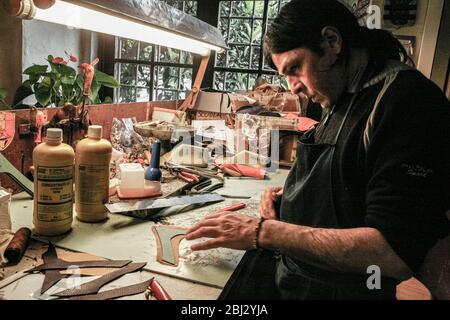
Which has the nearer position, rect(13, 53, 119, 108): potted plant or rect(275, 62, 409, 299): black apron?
rect(275, 62, 409, 299): black apron

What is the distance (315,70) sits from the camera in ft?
3.60

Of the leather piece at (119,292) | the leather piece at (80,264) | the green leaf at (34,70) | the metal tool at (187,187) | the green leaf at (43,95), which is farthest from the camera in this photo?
the green leaf at (34,70)

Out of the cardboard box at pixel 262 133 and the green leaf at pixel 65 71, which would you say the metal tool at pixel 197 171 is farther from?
the green leaf at pixel 65 71

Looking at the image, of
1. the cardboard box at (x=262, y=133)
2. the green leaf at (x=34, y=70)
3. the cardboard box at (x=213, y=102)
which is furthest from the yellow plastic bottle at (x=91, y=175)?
the green leaf at (x=34, y=70)

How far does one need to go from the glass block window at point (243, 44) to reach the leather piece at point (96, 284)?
309cm

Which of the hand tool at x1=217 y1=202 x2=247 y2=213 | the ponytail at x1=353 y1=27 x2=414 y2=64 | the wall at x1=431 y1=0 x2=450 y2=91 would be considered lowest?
the hand tool at x1=217 y1=202 x2=247 y2=213

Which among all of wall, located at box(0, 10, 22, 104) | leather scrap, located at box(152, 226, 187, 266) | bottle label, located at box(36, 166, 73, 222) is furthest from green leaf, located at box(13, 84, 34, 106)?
leather scrap, located at box(152, 226, 187, 266)

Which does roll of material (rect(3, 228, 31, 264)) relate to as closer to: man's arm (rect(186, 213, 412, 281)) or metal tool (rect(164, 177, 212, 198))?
man's arm (rect(186, 213, 412, 281))

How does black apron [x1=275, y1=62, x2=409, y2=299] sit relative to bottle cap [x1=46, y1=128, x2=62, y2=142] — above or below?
below

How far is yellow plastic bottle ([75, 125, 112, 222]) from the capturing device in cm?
114

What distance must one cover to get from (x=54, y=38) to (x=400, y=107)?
160 inches

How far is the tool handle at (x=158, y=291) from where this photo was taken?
798 millimetres

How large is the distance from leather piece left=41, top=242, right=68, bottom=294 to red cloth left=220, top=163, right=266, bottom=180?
1.19 m

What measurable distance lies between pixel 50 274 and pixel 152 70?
12.0 feet
